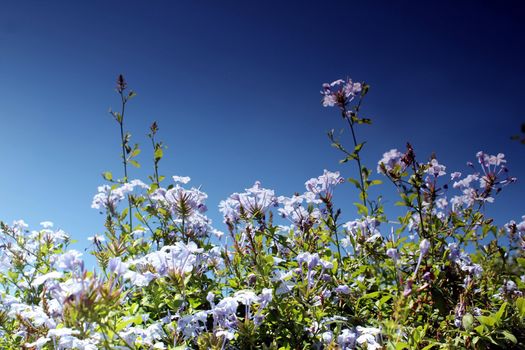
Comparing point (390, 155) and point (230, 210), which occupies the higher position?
point (390, 155)

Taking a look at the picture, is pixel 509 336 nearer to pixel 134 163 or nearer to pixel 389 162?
pixel 389 162

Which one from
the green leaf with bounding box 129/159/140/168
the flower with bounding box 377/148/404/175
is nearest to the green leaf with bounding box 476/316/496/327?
the flower with bounding box 377/148/404/175

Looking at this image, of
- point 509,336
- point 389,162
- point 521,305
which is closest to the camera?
point 509,336

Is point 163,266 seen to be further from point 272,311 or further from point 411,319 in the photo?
point 411,319

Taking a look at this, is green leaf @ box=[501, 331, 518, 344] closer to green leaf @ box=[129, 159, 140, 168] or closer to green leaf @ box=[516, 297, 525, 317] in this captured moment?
green leaf @ box=[516, 297, 525, 317]

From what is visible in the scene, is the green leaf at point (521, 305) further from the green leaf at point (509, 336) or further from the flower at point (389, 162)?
the flower at point (389, 162)

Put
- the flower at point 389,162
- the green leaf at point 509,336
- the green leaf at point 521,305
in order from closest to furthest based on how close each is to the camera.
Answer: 1. the green leaf at point 509,336
2. the green leaf at point 521,305
3. the flower at point 389,162

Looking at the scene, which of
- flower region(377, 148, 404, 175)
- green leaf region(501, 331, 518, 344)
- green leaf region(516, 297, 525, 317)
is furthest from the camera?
flower region(377, 148, 404, 175)

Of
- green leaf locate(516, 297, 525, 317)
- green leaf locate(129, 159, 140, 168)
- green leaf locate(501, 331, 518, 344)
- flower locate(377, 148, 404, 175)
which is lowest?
green leaf locate(501, 331, 518, 344)

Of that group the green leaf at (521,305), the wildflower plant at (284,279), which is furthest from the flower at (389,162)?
the green leaf at (521,305)

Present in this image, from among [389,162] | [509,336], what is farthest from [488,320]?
[389,162]

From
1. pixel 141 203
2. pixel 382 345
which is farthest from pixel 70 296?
pixel 141 203

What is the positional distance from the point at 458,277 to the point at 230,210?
64.9 inches

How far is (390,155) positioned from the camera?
128 inches
